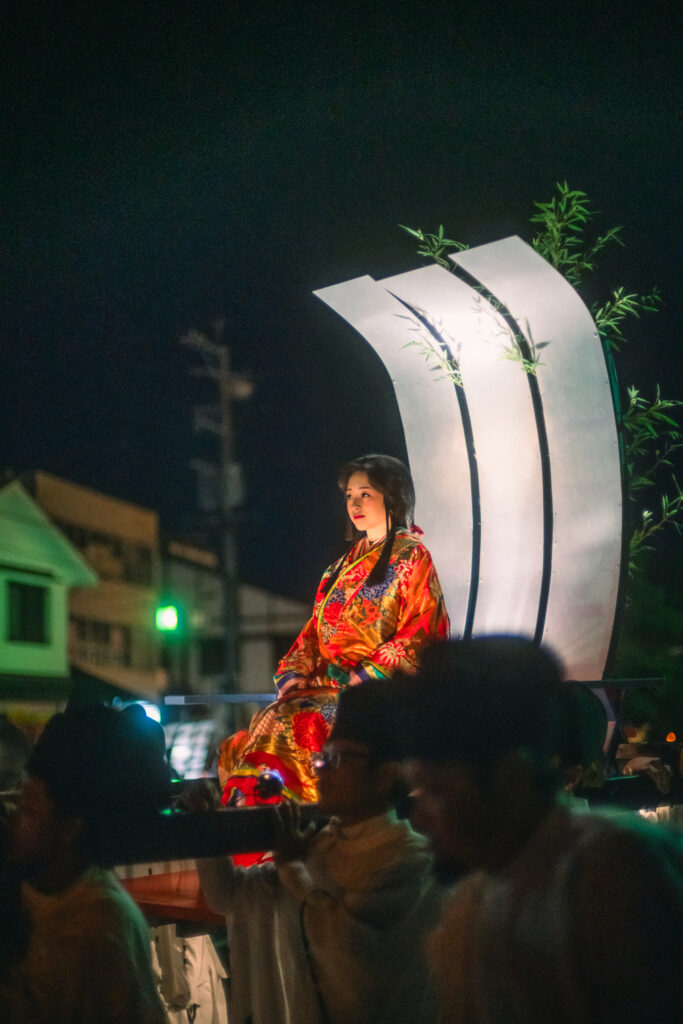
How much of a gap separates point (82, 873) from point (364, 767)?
57cm

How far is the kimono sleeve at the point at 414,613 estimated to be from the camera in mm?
3664

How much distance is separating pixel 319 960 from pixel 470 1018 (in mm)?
577

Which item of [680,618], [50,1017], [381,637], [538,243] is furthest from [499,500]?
[680,618]

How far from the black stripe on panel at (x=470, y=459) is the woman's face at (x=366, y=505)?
159cm

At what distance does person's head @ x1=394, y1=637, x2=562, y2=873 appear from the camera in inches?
53.0

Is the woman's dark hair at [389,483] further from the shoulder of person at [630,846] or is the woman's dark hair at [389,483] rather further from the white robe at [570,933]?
the shoulder of person at [630,846]

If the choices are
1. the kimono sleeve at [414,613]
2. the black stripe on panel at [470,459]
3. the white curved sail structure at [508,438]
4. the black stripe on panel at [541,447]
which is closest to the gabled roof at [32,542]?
the white curved sail structure at [508,438]

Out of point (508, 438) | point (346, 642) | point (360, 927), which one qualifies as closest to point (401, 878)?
point (360, 927)

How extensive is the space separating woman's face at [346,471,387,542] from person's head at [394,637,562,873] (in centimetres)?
273

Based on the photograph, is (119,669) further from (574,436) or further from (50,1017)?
(50,1017)

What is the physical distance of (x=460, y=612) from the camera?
568 cm

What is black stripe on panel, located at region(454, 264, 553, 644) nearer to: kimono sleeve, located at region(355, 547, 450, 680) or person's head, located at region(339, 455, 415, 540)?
person's head, located at region(339, 455, 415, 540)

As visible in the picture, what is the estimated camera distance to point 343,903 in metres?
1.84

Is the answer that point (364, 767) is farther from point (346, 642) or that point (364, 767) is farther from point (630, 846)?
point (346, 642)
